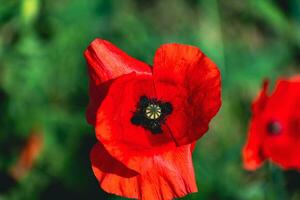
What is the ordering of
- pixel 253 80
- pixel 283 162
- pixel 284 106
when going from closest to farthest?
pixel 283 162, pixel 284 106, pixel 253 80

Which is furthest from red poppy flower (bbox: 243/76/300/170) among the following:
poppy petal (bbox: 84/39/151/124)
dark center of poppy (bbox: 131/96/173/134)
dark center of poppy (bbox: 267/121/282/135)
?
poppy petal (bbox: 84/39/151/124)

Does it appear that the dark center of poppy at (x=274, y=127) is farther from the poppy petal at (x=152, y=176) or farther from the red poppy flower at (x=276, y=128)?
the poppy petal at (x=152, y=176)

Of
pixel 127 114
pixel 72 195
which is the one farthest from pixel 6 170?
pixel 127 114

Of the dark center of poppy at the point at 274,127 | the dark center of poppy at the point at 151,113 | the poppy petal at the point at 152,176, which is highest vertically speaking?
the dark center of poppy at the point at 151,113

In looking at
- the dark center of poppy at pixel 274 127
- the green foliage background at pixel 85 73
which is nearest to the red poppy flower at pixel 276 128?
the dark center of poppy at pixel 274 127

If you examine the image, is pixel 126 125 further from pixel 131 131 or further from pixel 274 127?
pixel 274 127

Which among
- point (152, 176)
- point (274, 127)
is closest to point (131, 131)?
point (152, 176)

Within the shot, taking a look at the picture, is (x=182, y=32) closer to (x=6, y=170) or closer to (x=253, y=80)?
(x=253, y=80)
